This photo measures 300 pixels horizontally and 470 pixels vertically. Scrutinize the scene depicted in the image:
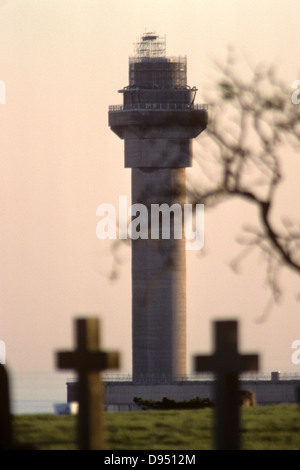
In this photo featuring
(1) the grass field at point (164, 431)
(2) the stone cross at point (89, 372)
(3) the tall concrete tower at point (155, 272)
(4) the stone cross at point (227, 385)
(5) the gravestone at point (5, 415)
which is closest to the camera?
(4) the stone cross at point (227, 385)

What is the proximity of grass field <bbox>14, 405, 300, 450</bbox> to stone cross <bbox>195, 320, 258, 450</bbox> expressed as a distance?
512cm

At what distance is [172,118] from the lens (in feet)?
70.0

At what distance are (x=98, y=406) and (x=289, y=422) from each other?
8620mm

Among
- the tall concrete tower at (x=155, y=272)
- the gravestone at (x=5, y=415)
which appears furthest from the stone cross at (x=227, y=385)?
the tall concrete tower at (x=155, y=272)

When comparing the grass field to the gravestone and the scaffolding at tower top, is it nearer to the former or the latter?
the gravestone

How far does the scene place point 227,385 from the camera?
14.6m

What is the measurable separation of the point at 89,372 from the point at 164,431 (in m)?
7.15

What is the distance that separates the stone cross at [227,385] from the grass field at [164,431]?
202 inches

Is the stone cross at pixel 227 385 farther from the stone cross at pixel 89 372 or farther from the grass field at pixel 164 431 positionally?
the grass field at pixel 164 431

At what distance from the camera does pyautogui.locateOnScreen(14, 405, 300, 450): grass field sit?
2031cm

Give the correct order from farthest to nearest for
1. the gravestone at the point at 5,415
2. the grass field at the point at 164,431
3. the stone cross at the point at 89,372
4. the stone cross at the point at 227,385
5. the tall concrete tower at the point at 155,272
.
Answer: the tall concrete tower at the point at 155,272, the grass field at the point at 164,431, the gravestone at the point at 5,415, the stone cross at the point at 89,372, the stone cross at the point at 227,385

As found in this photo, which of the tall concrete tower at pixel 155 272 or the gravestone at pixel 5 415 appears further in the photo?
the tall concrete tower at pixel 155 272

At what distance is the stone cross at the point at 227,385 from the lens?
571 inches
